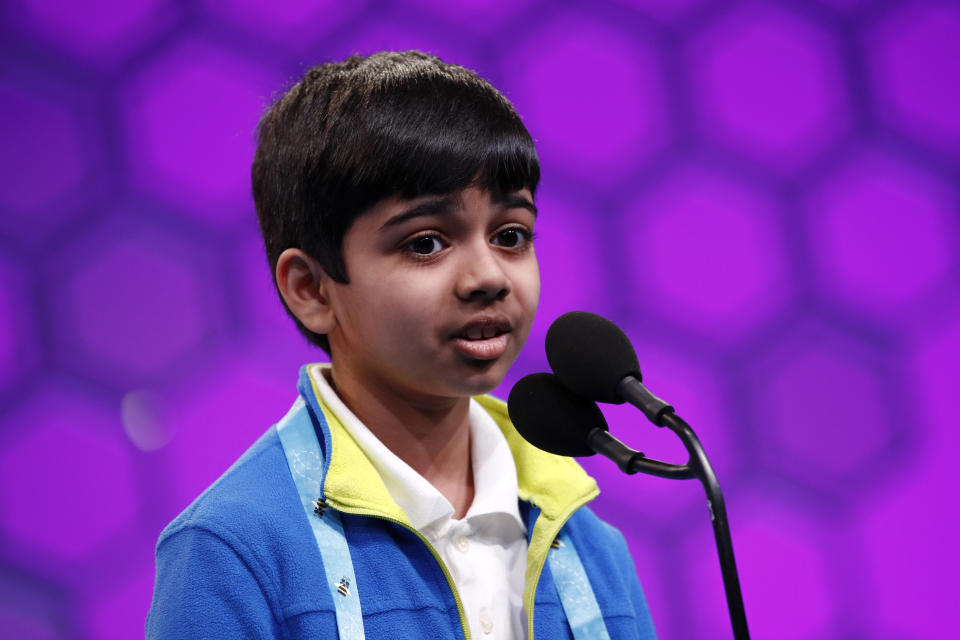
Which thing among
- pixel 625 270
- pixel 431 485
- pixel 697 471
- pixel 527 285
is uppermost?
pixel 625 270

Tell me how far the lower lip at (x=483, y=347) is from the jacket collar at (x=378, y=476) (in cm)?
12

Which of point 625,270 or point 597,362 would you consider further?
point 625,270

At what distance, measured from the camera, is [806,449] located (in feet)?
4.85

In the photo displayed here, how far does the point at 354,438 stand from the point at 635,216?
76 centimetres

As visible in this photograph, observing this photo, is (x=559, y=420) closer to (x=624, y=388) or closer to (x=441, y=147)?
(x=624, y=388)

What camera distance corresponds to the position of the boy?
0.74 m

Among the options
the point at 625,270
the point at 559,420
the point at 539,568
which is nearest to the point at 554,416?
the point at 559,420

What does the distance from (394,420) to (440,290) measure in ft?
0.46

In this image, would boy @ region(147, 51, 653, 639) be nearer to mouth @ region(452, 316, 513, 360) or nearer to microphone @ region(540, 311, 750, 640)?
mouth @ region(452, 316, 513, 360)

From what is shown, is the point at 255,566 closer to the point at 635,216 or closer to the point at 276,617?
the point at 276,617

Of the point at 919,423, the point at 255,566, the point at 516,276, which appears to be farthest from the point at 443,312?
the point at 919,423

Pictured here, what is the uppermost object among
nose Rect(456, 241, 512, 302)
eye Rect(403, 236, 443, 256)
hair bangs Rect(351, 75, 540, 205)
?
hair bangs Rect(351, 75, 540, 205)

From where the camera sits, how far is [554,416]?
66 centimetres

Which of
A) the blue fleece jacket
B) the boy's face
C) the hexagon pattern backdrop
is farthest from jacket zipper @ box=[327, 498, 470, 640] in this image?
the hexagon pattern backdrop
